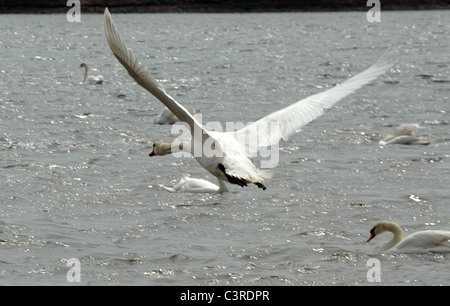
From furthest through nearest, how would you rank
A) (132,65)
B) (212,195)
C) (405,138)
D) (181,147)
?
(405,138) → (212,195) → (181,147) → (132,65)

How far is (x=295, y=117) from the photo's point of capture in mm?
11789

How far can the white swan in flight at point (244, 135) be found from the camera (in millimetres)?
10430

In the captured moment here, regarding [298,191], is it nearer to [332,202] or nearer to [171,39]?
[332,202]

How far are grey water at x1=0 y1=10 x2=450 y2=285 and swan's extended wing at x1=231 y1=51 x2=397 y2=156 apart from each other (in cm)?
49

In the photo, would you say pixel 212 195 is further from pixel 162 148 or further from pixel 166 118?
pixel 166 118

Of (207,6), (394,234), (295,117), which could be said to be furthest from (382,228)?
(207,6)

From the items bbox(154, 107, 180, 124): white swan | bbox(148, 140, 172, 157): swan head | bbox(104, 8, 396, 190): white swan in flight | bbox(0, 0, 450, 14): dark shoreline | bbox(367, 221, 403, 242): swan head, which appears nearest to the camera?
bbox(104, 8, 396, 190): white swan in flight

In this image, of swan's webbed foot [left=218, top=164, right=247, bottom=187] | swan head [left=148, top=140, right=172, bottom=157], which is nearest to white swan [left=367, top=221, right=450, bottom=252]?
swan's webbed foot [left=218, top=164, right=247, bottom=187]

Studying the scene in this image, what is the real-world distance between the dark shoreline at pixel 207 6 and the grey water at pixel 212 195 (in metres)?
69.0

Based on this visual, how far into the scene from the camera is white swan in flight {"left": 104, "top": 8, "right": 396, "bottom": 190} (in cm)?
1043

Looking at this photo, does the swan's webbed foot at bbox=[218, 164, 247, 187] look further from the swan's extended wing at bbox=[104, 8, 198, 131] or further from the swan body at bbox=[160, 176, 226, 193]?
the swan body at bbox=[160, 176, 226, 193]

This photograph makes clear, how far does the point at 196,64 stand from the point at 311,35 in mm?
21537

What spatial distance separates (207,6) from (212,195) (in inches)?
3598

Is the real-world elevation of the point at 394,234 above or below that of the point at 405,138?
below
